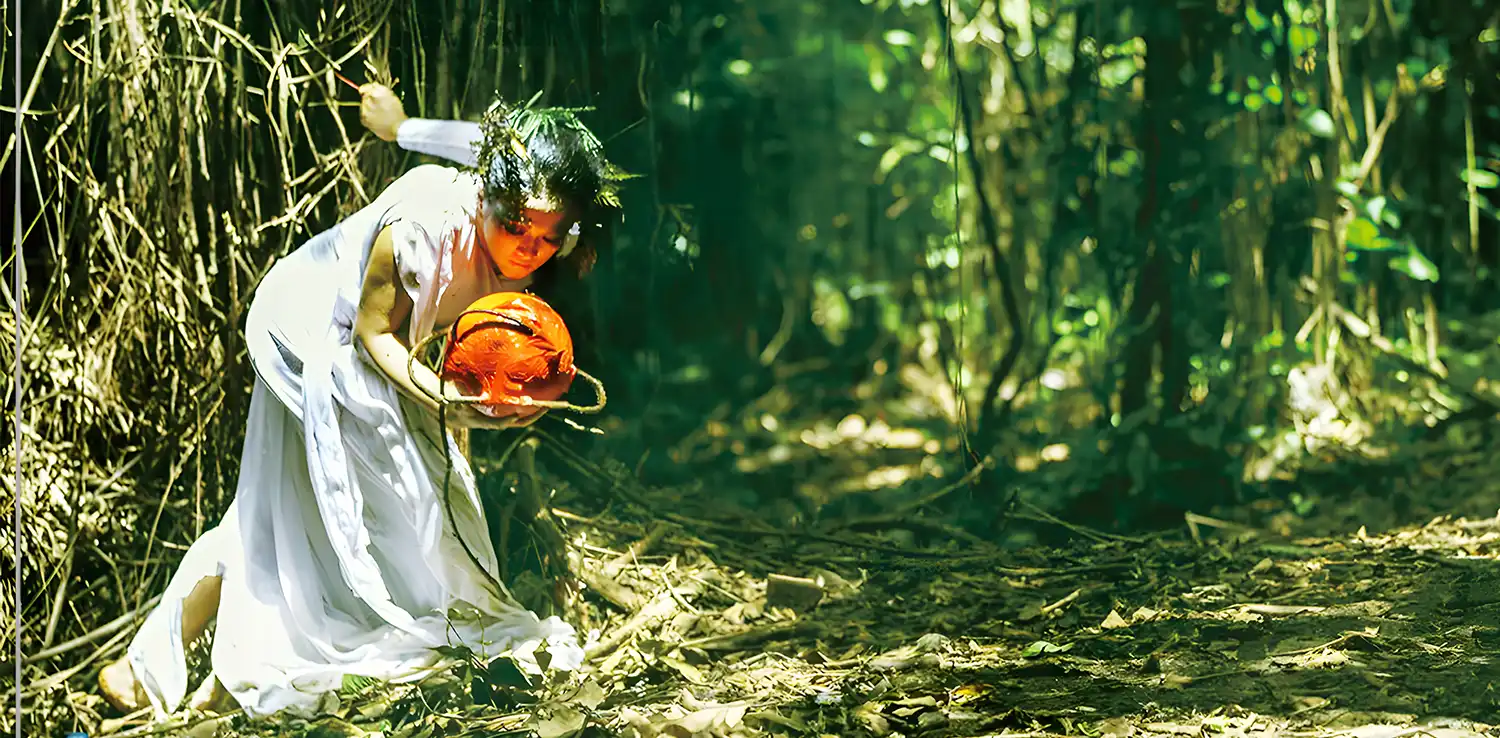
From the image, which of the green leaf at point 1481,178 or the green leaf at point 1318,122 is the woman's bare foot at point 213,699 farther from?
the green leaf at point 1481,178

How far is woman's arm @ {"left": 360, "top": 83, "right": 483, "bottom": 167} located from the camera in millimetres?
4301

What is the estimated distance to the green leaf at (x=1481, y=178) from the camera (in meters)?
4.78

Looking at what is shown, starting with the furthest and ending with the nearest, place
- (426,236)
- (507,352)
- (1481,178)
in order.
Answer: (1481,178) → (426,236) → (507,352)

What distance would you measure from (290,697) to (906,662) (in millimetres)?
1549

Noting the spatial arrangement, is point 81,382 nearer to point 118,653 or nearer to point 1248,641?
point 118,653

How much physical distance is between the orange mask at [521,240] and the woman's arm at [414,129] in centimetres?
19

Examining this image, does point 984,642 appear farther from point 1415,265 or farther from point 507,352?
point 1415,265

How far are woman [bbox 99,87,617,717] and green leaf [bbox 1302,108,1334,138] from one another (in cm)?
190

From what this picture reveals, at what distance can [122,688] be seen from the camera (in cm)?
442

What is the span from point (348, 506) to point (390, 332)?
17.5 inches

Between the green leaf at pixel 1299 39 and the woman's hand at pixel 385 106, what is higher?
the green leaf at pixel 1299 39

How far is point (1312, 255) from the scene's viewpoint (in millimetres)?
4785

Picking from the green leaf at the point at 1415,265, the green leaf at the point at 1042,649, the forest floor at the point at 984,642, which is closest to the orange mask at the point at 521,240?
the forest floor at the point at 984,642

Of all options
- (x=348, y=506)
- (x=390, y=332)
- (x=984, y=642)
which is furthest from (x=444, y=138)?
(x=984, y=642)
